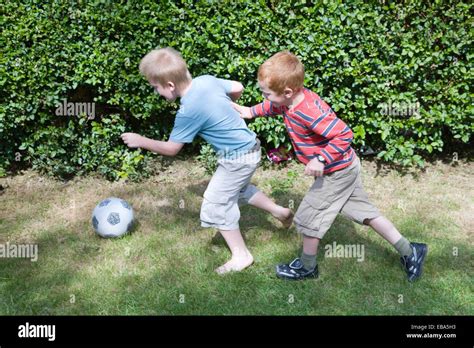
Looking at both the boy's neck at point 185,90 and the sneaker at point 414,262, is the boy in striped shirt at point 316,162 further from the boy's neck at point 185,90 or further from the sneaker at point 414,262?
the boy's neck at point 185,90

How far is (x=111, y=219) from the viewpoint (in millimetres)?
4336

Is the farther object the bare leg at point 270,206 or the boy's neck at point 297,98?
the bare leg at point 270,206

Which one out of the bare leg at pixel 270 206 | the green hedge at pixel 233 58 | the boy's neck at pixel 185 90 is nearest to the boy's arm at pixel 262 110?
the boy's neck at pixel 185 90

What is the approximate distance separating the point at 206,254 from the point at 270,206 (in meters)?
0.65

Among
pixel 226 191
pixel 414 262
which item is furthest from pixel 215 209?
pixel 414 262

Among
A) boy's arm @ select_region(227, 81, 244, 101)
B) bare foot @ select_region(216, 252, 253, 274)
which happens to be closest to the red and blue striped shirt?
boy's arm @ select_region(227, 81, 244, 101)

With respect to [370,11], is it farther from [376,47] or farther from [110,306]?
[110,306]

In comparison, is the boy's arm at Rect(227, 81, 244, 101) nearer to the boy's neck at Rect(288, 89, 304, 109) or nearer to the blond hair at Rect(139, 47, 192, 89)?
the blond hair at Rect(139, 47, 192, 89)

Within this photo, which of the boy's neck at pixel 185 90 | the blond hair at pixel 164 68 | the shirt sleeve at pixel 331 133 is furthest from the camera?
the boy's neck at pixel 185 90

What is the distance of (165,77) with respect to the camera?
11.8 ft

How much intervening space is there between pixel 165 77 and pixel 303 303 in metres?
1.81

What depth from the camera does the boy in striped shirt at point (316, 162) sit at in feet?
11.2

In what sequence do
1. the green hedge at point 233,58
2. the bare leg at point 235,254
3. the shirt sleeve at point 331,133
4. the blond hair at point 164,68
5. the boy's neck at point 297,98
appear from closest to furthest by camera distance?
Answer: the shirt sleeve at point 331,133 < the boy's neck at point 297,98 < the blond hair at point 164,68 < the bare leg at point 235,254 < the green hedge at point 233,58

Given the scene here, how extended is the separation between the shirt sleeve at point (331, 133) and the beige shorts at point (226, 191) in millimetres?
657
